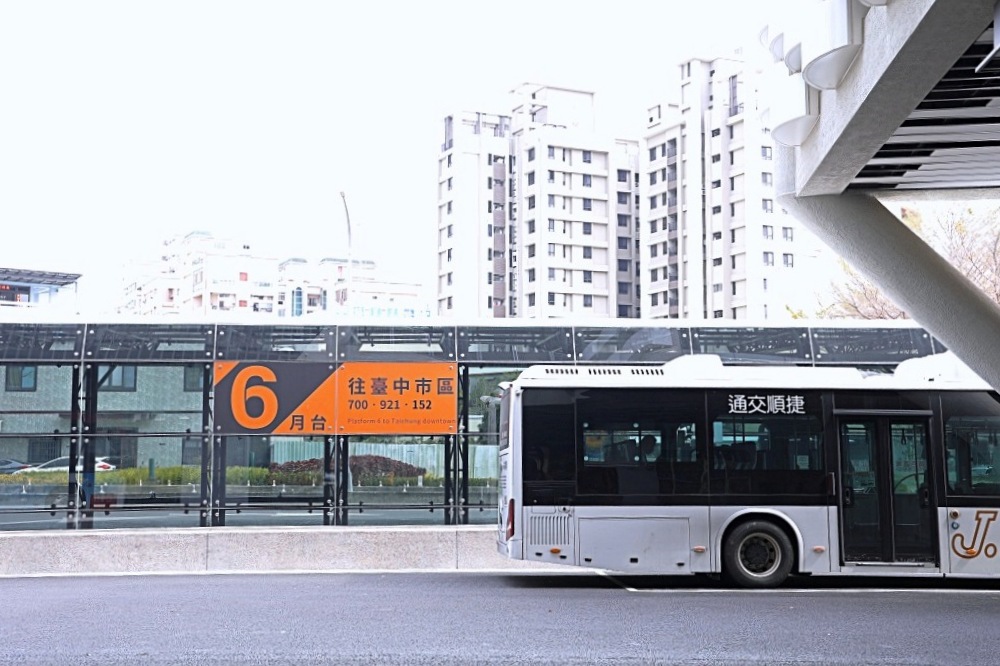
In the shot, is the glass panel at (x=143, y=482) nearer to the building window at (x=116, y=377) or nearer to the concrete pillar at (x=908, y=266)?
the building window at (x=116, y=377)

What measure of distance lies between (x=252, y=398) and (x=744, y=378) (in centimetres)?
667

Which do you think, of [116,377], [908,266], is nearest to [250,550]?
[116,377]

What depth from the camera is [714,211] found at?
317 feet

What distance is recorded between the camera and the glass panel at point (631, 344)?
18.1 meters

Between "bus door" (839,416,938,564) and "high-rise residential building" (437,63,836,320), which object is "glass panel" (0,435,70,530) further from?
"high-rise residential building" (437,63,836,320)

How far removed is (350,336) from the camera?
17953mm

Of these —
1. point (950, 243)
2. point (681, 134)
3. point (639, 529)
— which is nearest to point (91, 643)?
point (639, 529)

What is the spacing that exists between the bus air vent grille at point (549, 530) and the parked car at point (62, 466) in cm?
610

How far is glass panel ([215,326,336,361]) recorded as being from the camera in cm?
1773

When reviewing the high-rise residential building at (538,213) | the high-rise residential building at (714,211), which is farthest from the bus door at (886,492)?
the high-rise residential building at (538,213)

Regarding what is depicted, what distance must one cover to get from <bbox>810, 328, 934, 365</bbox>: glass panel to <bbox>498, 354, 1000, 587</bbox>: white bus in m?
2.11

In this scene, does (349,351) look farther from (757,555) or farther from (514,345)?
(757,555)

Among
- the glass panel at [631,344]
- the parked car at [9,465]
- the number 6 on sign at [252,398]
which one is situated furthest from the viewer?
the glass panel at [631,344]

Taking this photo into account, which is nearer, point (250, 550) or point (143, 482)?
point (250, 550)
